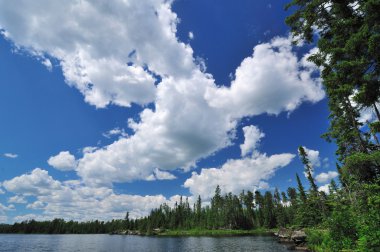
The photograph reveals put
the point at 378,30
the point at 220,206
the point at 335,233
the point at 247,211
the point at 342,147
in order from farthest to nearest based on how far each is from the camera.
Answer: the point at 220,206 < the point at 247,211 < the point at 342,147 < the point at 335,233 < the point at 378,30

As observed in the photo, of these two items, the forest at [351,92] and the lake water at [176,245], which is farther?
the lake water at [176,245]

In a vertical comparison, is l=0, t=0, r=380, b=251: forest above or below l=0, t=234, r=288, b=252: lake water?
above

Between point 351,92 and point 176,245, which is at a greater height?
point 351,92

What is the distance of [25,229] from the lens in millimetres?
197250

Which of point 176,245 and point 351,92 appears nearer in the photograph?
point 351,92

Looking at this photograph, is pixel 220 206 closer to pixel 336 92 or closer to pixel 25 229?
pixel 336 92

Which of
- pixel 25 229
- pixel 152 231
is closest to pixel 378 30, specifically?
pixel 152 231

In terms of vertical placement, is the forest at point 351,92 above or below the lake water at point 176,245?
above

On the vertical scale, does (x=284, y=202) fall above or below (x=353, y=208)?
above

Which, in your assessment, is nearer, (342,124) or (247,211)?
(342,124)

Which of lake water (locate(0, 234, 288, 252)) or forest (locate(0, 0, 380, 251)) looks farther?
lake water (locate(0, 234, 288, 252))

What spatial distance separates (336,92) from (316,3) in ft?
19.4

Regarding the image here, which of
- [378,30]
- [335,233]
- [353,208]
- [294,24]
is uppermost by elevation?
[294,24]

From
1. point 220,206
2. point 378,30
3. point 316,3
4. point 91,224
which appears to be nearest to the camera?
point 378,30
